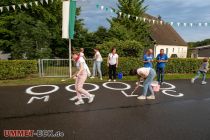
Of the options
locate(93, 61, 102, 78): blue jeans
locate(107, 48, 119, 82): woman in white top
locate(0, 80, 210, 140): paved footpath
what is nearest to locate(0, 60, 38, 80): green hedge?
locate(0, 80, 210, 140): paved footpath

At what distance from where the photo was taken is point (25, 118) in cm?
636

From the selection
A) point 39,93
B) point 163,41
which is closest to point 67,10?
point 39,93

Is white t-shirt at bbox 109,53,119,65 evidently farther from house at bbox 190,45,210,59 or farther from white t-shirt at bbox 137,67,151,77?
house at bbox 190,45,210,59

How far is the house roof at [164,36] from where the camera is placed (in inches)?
1849

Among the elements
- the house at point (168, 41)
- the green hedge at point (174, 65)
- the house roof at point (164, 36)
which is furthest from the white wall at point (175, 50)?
the green hedge at point (174, 65)

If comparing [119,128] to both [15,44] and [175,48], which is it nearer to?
[15,44]

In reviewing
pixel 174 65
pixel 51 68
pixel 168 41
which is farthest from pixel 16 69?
pixel 168 41

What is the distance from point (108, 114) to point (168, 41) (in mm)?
46221

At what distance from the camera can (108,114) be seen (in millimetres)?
6863

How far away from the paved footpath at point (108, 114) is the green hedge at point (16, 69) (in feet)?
8.87

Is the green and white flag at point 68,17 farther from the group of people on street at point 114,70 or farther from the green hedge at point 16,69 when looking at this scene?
the green hedge at point 16,69

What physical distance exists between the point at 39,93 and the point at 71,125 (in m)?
4.19

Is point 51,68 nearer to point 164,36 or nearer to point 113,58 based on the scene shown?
point 113,58

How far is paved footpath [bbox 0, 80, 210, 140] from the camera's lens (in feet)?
17.7
